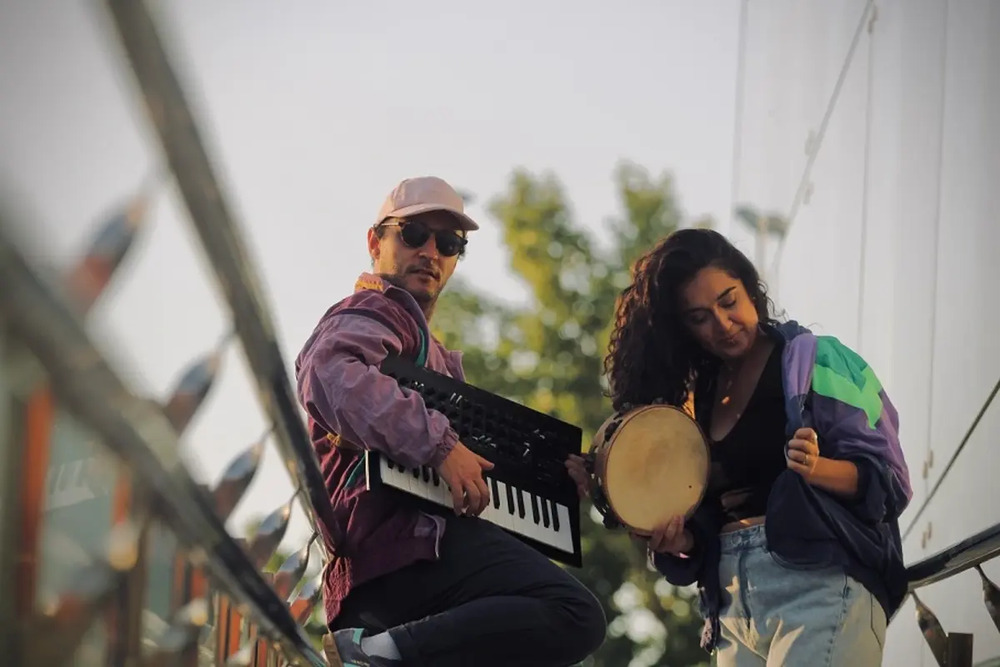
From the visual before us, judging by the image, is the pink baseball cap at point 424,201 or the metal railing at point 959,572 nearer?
the metal railing at point 959,572

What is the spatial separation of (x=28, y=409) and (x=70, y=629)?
0.26 meters

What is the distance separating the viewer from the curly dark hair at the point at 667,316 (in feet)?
13.9

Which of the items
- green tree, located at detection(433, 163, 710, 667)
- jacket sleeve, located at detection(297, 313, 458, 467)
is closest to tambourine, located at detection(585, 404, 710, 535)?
jacket sleeve, located at detection(297, 313, 458, 467)

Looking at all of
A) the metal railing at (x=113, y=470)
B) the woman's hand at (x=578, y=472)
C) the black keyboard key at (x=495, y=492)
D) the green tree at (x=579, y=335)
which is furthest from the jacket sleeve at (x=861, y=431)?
the green tree at (x=579, y=335)

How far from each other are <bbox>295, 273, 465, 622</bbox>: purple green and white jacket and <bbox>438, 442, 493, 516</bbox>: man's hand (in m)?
0.03

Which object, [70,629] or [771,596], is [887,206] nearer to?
[771,596]

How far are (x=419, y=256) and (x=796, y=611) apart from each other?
4.18 ft

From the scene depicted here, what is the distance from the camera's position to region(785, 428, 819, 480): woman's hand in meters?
3.69

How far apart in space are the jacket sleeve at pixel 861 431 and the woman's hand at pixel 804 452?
0.45 ft

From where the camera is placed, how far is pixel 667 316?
431cm

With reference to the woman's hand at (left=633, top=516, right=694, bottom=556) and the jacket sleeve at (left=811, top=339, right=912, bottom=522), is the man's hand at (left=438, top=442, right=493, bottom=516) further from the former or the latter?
the jacket sleeve at (left=811, top=339, right=912, bottom=522)

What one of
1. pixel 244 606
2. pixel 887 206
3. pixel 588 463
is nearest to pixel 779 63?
pixel 887 206

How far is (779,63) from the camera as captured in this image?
10000 mm

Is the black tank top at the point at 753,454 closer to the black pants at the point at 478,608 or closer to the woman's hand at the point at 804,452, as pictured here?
the woman's hand at the point at 804,452
